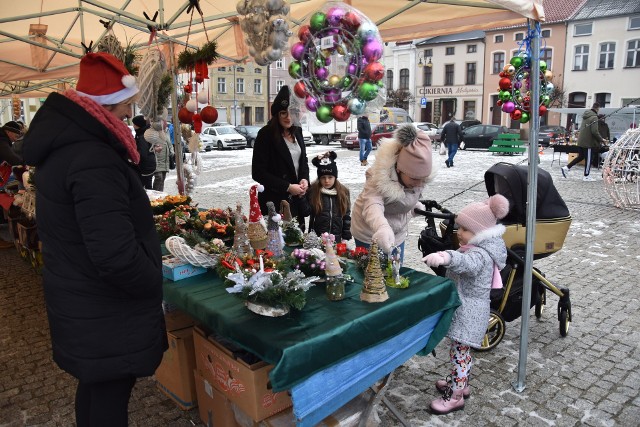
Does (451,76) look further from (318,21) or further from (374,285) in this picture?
(374,285)

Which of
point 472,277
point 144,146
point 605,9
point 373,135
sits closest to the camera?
point 472,277

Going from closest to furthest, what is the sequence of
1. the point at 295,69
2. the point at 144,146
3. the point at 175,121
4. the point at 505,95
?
the point at 295,69 < the point at 505,95 < the point at 175,121 < the point at 144,146

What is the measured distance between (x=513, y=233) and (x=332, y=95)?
1.64m

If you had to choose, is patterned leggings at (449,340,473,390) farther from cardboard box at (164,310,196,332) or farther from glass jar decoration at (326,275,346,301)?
cardboard box at (164,310,196,332)

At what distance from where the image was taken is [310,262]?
2424mm

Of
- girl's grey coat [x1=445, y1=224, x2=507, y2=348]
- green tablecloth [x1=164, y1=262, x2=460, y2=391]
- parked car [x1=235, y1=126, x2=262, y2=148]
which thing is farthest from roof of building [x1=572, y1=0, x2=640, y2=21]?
green tablecloth [x1=164, y1=262, x2=460, y2=391]

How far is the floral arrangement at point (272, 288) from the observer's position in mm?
1992

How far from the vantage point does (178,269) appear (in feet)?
8.50

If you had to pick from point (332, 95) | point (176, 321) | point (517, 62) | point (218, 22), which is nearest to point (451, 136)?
point (218, 22)

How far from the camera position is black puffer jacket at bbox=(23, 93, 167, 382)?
1646 mm

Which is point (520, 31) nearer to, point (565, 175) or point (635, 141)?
point (565, 175)

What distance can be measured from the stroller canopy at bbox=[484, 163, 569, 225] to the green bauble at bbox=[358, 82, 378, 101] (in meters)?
1.08

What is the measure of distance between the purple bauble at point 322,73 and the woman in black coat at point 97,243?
1556 millimetres

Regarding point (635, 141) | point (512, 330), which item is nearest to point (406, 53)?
point (635, 141)
